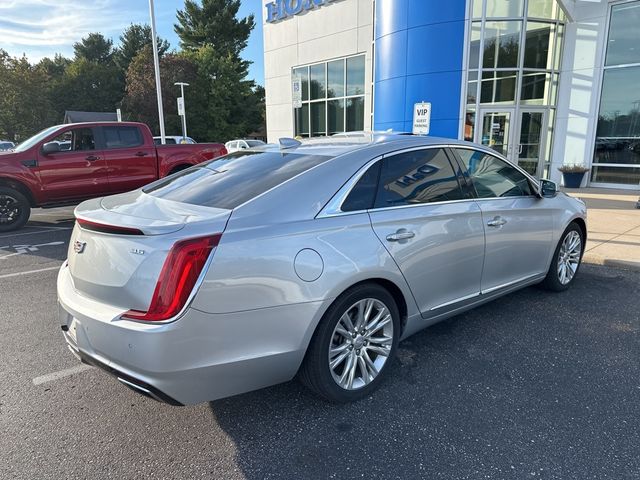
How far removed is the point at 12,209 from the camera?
8.48m

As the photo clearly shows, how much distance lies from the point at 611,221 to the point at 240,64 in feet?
161

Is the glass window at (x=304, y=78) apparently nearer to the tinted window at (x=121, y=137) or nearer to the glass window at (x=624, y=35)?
the glass window at (x=624, y=35)

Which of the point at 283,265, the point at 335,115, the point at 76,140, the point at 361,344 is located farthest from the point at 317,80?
the point at 283,265

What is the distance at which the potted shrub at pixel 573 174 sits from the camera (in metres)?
13.3

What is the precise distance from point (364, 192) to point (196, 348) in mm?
1417

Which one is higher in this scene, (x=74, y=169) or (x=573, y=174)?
(x=74, y=169)

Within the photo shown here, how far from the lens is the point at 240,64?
51312 mm

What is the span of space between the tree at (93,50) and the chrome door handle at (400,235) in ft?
261

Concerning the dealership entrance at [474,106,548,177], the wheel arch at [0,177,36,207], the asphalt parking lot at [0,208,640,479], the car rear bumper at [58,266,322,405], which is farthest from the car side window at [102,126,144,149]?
the dealership entrance at [474,106,548,177]

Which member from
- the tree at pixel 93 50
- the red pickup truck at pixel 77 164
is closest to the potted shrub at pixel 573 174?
the red pickup truck at pixel 77 164

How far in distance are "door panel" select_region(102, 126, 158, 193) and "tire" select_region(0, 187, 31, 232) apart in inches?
60.3

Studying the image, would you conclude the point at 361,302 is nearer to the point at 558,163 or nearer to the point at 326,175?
the point at 326,175

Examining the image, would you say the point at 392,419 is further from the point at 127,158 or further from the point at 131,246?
the point at 127,158

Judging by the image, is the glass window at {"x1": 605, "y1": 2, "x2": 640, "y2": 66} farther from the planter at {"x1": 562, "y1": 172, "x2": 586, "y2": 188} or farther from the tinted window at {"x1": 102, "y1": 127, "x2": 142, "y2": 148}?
the tinted window at {"x1": 102, "y1": 127, "x2": 142, "y2": 148}
